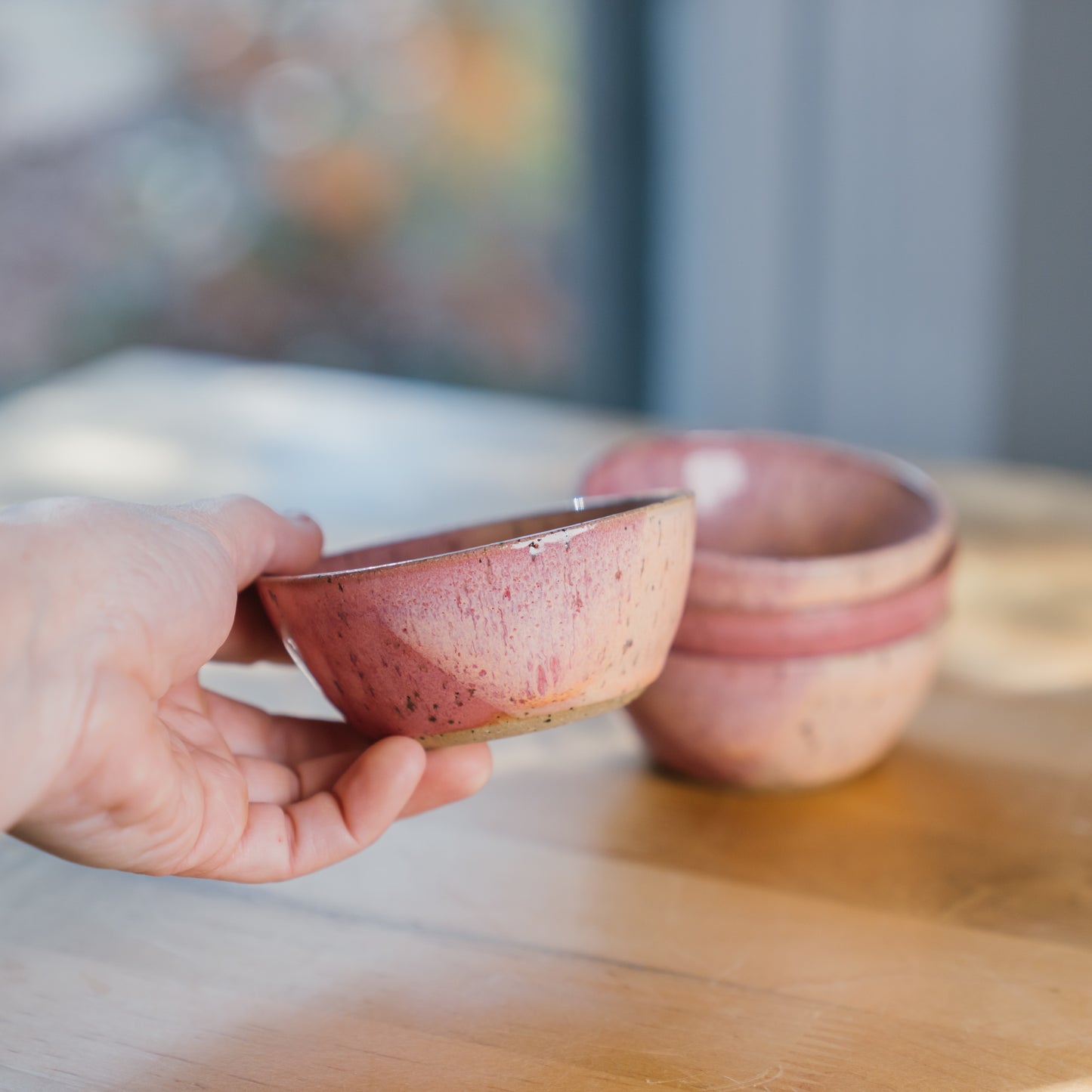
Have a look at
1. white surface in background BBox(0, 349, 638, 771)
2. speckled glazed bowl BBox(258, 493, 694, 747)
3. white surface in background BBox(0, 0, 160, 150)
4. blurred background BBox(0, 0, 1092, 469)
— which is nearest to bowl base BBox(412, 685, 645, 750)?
speckled glazed bowl BBox(258, 493, 694, 747)

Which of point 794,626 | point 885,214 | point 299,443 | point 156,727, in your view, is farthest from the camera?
point 885,214

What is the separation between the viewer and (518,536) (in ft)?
1.94

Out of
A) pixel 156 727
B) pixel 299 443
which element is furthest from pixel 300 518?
pixel 299 443

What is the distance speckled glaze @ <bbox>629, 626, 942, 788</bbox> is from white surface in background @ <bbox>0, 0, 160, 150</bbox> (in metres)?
2.39

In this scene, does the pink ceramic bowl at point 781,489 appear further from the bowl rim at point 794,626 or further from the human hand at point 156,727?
the human hand at point 156,727

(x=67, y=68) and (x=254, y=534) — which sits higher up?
(x=67, y=68)

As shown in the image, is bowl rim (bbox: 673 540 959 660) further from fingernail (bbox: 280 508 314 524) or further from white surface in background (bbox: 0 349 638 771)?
white surface in background (bbox: 0 349 638 771)

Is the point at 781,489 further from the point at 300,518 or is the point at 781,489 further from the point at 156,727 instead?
the point at 156,727

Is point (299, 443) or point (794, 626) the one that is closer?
point (794, 626)

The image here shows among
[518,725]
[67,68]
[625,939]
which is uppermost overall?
[67,68]

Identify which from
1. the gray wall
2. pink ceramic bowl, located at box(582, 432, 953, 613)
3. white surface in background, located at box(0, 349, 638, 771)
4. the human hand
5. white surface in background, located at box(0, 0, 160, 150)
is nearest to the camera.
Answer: the human hand

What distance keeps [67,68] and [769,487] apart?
233cm

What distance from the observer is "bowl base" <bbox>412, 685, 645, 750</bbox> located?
1.55 ft

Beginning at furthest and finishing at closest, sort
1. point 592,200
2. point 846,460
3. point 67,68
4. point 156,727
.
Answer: point 67,68, point 592,200, point 846,460, point 156,727
